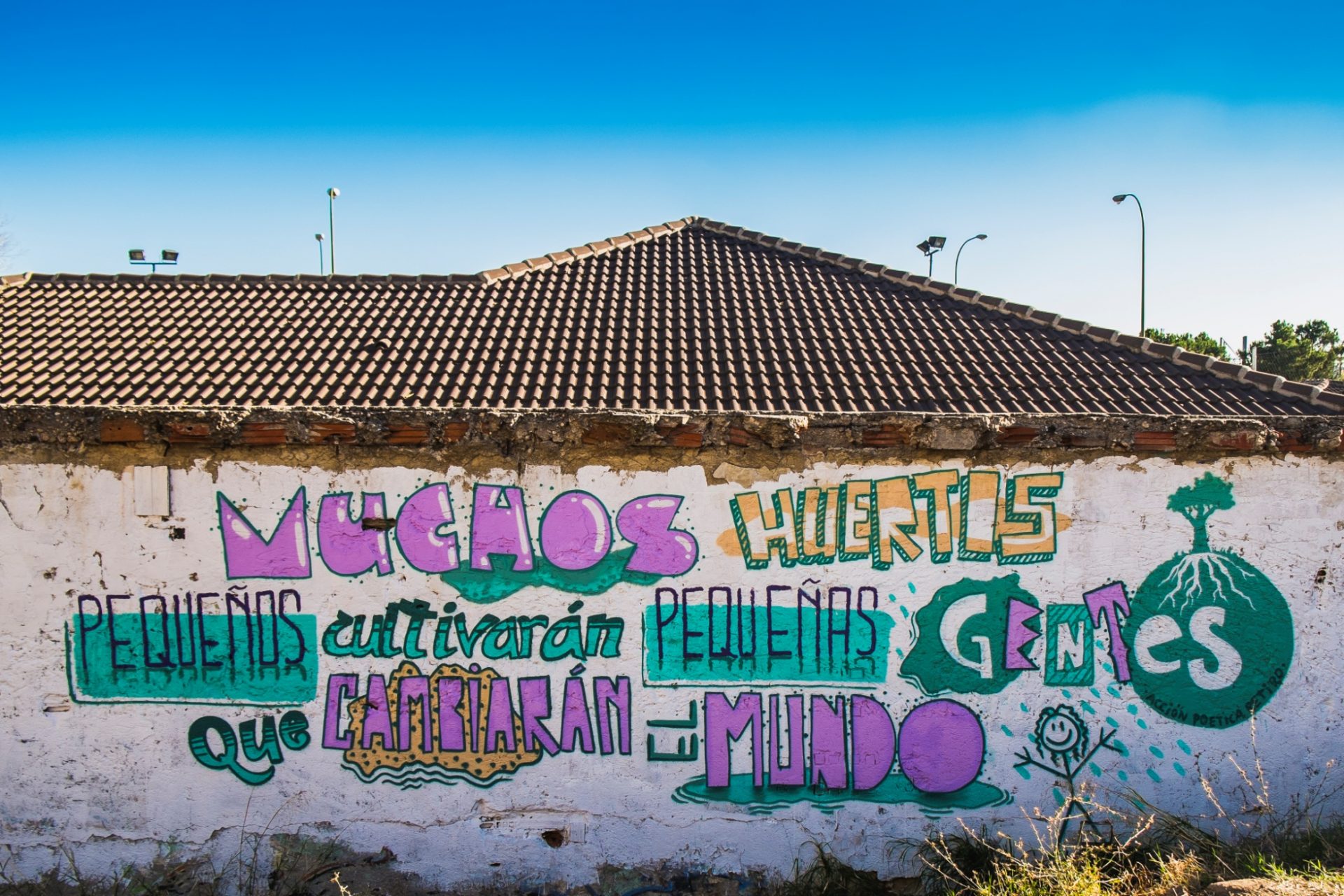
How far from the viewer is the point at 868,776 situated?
474 centimetres

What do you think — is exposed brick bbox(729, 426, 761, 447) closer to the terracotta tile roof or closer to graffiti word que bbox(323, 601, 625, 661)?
the terracotta tile roof

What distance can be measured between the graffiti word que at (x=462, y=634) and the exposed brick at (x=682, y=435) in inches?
43.0

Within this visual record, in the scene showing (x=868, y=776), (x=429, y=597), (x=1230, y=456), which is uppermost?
(x=1230, y=456)

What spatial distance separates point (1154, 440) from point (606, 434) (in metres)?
3.20

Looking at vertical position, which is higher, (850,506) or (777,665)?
(850,506)

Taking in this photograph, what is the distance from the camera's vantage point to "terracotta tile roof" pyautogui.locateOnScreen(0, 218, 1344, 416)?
21.4ft

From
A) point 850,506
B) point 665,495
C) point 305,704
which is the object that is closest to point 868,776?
point 850,506

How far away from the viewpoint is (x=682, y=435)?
4695mm

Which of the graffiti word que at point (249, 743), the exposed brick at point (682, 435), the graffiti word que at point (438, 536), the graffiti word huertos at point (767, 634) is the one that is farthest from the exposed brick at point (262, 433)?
the graffiti word huertos at point (767, 634)

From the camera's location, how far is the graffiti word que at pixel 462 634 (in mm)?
4730

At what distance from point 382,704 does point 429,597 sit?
68 cm

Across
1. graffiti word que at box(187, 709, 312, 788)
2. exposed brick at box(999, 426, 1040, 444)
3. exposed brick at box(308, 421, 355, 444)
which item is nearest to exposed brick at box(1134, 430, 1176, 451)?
exposed brick at box(999, 426, 1040, 444)

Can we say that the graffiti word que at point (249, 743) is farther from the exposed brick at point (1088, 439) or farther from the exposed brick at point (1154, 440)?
the exposed brick at point (1154, 440)

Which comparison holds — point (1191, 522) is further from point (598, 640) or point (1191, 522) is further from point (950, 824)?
point (598, 640)
